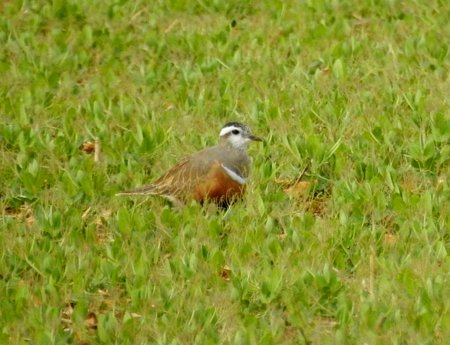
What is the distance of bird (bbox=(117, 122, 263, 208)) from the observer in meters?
9.48

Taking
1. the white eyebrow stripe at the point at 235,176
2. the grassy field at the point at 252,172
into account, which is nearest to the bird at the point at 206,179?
the white eyebrow stripe at the point at 235,176

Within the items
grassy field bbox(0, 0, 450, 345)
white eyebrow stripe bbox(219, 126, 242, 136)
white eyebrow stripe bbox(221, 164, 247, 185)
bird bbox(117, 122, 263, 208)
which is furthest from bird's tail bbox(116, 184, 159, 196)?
white eyebrow stripe bbox(219, 126, 242, 136)

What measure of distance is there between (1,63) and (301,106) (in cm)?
323

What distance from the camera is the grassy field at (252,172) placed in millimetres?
7914

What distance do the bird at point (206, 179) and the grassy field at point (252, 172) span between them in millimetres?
152

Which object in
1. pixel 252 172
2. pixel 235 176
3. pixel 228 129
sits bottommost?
pixel 252 172

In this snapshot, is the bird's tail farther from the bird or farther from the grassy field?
the grassy field

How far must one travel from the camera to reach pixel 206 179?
9.48m

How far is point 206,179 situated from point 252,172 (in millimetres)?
713

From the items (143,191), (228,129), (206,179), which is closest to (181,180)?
(206,179)

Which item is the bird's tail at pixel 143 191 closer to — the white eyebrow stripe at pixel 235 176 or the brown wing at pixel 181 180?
the brown wing at pixel 181 180

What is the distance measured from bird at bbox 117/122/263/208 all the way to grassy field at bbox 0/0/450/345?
0.50 ft

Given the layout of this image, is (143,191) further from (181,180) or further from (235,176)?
(235,176)

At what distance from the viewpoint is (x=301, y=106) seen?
11320 mm
